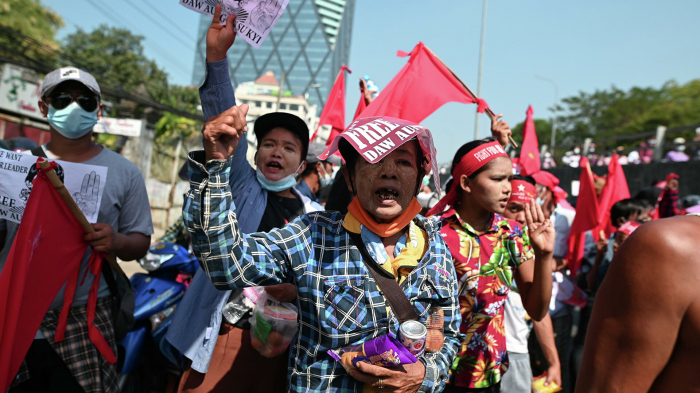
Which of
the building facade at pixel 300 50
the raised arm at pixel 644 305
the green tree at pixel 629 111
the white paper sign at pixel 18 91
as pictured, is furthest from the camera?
the building facade at pixel 300 50

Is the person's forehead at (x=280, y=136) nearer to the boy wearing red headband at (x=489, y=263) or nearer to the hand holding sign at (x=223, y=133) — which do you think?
the boy wearing red headband at (x=489, y=263)

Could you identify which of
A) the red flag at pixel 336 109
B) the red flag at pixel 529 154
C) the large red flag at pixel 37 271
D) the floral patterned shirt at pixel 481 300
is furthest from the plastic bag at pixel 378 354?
the red flag at pixel 336 109

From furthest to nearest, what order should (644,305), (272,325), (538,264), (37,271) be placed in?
(538,264) < (37,271) < (272,325) < (644,305)

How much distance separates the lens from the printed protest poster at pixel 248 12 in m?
1.56

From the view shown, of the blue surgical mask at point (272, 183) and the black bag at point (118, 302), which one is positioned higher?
the blue surgical mask at point (272, 183)

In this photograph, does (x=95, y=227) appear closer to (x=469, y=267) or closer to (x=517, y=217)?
(x=469, y=267)

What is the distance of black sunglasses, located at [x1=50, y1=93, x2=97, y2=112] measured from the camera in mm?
2604

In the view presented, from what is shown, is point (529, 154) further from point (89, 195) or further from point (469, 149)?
point (89, 195)

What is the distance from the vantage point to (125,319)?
268 cm

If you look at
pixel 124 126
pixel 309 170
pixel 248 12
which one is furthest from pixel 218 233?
pixel 124 126

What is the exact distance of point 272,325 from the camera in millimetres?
2129

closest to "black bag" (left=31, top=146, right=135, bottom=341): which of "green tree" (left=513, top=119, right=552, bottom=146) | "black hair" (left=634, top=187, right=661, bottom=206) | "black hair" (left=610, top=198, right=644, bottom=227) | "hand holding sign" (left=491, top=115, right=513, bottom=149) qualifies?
"hand holding sign" (left=491, top=115, right=513, bottom=149)

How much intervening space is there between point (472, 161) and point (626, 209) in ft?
9.15

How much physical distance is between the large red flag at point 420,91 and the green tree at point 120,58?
1178 inches
